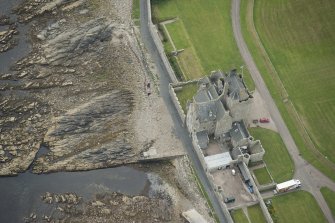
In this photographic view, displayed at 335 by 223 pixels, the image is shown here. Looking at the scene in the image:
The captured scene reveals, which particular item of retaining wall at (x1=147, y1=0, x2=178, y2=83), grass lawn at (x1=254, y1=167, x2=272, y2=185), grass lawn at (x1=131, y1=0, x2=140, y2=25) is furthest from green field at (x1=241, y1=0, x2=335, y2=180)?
grass lawn at (x1=131, y1=0, x2=140, y2=25)

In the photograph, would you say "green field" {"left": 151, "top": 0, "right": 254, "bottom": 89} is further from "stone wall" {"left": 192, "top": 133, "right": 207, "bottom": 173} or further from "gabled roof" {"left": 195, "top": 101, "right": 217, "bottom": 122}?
"stone wall" {"left": 192, "top": 133, "right": 207, "bottom": 173}

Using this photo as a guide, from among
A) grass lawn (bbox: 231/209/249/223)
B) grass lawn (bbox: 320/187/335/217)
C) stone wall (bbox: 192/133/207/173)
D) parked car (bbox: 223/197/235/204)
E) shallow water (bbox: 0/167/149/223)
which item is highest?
shallow water (bbox: 0/167/149/223)

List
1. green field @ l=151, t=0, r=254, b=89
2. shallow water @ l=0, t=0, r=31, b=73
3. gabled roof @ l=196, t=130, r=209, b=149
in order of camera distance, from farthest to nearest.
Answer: shallow water @ l=0, t=0, r=31, b=73
green field @ l=151, t=0, r=254, b=89
gabled roof @ l=196, t=130, r=209, b=149

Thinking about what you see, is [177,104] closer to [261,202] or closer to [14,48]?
[261,202]

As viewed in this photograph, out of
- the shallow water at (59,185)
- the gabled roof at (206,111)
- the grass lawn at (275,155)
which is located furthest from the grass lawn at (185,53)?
the shallow water at (59,185)

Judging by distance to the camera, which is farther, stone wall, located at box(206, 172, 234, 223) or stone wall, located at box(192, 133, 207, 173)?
stone wall, located at box(192, 133, 207, 173)

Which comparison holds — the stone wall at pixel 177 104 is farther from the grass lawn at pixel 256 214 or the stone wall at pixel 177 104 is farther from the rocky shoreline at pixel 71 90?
the grass lawn at pixel 256 214

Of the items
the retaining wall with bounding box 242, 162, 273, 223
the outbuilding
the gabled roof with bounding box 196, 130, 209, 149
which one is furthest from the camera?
the gabled roof with bounding box 196, 130, 209, 149

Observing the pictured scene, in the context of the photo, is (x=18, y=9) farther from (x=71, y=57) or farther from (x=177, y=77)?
(x=177, y=77)
